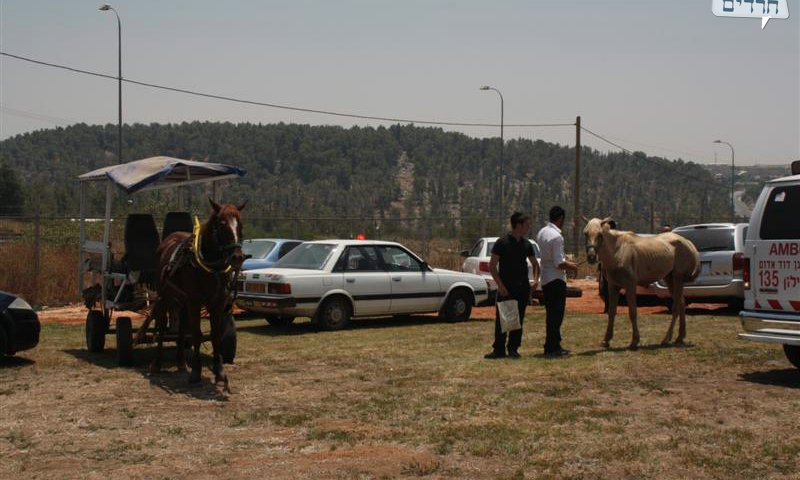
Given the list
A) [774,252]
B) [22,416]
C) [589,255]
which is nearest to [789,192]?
[774,252]

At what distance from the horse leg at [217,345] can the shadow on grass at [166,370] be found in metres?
0.12

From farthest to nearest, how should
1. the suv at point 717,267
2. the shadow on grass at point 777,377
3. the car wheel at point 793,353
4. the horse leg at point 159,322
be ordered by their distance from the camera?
the suv at point 717,267
the horse leg at point 159,322
the car wheel at point 793,353
the shadow on grass at point 777,377

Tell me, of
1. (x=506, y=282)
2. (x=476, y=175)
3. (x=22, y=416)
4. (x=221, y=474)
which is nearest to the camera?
(x=221, y=474)

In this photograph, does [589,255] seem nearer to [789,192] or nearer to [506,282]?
[506,282]

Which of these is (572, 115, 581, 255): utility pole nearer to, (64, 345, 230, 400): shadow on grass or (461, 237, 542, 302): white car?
(461, 237, 542, 302): white car

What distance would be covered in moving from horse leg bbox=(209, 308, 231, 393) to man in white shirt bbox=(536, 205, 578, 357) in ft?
14.3

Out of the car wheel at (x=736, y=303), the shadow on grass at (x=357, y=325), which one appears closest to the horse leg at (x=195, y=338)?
the shadow on grass at (x=357, y=325)

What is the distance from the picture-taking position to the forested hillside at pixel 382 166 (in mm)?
119125

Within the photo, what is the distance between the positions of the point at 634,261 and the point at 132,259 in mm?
7256

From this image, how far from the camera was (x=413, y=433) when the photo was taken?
8.69 m

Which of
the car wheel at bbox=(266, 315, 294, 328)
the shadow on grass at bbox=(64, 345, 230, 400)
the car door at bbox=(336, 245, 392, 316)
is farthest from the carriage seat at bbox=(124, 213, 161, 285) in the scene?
the car wheel at bbox=(266, 315, 294, 328)

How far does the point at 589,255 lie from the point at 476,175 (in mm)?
134138

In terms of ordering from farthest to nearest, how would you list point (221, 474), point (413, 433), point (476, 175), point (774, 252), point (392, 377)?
point (476, 175) < point (392, 377) < point (774, 252) < point (413, 433) < point (221, 474)

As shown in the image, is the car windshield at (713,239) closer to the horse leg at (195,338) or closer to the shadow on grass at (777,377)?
the shadow on grass at (777,377)
